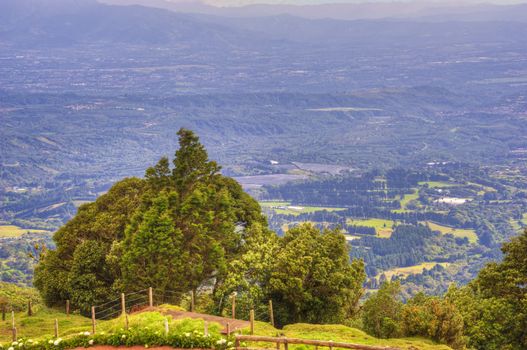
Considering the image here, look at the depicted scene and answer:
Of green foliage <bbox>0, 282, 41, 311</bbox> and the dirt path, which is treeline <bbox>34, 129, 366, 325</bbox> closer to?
green foliage <bbox>0, 282, 41, 311</bbox>

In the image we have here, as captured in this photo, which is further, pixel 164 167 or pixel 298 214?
pixel 298 214

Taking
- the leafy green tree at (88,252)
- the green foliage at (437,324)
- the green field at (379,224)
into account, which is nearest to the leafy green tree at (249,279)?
the leafy green tree at (88,252)

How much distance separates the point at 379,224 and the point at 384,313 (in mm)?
95319

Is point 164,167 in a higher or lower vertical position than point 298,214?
higher

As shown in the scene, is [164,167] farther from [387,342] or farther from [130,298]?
[387,342]

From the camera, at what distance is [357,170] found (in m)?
195

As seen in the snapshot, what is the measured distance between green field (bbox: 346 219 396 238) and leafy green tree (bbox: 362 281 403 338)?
279ft

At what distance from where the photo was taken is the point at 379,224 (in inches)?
5039

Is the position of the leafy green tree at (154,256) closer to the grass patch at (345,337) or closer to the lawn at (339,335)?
the lawn at (339,335)

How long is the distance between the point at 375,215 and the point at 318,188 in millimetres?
34301

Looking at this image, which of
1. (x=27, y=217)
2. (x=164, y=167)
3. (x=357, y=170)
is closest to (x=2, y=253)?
(x=27, y=217)

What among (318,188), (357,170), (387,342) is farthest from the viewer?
(357,170)

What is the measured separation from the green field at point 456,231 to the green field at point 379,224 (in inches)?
286

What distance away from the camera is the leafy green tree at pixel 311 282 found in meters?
34.2
